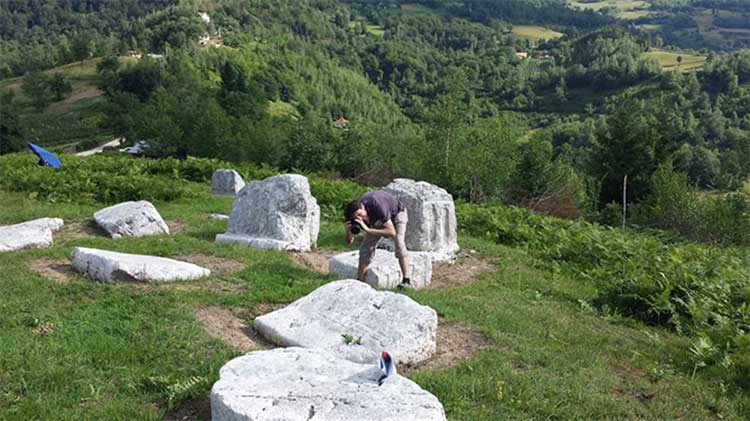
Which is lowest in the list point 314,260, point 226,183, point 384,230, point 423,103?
point 423,103

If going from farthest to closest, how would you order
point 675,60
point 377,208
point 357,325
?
point 675,60 < point 377,208 < point 357,325

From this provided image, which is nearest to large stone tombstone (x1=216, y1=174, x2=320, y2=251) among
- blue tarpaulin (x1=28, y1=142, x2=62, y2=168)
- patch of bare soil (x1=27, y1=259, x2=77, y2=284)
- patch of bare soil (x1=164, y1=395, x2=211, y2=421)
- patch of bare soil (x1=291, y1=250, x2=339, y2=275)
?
patch of bare soil (x1=291, y1=250, x2=339, y2=275)

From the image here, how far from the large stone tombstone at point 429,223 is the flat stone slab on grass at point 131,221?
18.8 ft

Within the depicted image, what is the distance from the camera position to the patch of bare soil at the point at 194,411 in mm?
6117

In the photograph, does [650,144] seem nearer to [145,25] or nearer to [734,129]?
[734,129]

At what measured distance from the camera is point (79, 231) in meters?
14.4

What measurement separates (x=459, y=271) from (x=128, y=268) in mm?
7039

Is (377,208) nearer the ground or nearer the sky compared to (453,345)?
nearer the sky

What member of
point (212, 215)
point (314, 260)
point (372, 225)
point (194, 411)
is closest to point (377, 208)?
point (372, 225)

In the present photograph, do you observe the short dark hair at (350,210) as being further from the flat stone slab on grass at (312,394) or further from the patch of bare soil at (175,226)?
the patch of bare soil at (175,226)

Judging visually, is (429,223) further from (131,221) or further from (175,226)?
(131,221)

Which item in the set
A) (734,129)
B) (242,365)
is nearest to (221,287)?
(242,365)

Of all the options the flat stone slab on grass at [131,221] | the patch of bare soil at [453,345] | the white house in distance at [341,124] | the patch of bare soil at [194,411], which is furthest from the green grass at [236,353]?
the white house in distance at [341,124]

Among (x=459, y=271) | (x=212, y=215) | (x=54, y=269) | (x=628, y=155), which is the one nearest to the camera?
(x=54, y=269)
